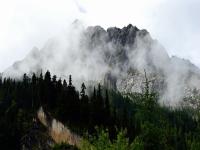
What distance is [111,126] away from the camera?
122 meters

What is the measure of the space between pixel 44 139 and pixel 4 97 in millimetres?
31695

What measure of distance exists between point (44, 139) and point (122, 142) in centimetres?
6107

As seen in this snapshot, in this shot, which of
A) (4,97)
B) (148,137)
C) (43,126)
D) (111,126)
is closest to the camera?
(148,137)

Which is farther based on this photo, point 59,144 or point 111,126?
point 111,126

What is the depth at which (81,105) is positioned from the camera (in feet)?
402

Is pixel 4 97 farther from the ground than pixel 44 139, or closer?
farther from the ground

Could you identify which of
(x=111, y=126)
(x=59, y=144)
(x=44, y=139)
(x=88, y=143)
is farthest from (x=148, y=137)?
(x=111, y=126)

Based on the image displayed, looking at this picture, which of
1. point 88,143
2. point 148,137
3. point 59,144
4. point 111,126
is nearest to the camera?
point 88,143

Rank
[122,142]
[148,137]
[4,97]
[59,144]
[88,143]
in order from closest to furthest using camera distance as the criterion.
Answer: [122,142], [88,143], [148,137], [59,144], [4,97]

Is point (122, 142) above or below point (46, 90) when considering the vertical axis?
below

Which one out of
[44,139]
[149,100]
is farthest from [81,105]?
[149,100]

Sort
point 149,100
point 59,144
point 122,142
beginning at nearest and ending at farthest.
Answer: point 122,142
point 149,100
point 59,144

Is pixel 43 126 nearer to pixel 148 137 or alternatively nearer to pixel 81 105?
pixel 81 105

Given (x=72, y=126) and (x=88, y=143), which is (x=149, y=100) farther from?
(x=72, y=126)
